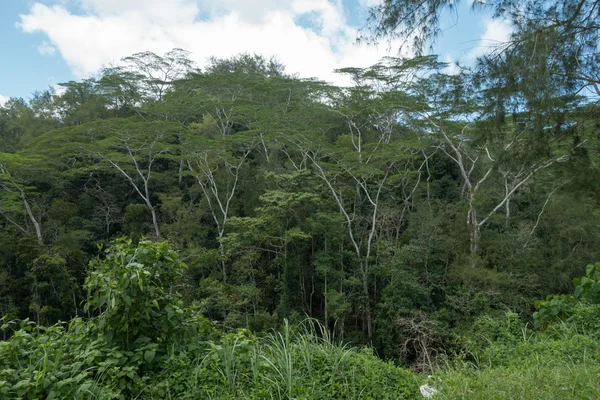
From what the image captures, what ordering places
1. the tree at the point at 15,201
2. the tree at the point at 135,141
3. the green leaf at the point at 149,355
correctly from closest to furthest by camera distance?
the green leaf at the point at 149,355
the tree at the point at 15,201
the tree at the point at 135,141

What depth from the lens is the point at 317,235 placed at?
1064 centimetres

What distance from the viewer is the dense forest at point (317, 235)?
188 cm

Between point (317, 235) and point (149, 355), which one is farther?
point (317, 235)

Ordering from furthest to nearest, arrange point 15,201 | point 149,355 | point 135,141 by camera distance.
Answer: point 135,141, point 15,201, point 149,355

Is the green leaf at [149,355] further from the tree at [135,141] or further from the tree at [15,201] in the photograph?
the tree at [15,201]

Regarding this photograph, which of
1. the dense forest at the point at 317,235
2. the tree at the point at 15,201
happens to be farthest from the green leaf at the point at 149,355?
the tree at the point at 15,201

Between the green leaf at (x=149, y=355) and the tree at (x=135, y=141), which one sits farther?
the tree at (x=135, y=141)

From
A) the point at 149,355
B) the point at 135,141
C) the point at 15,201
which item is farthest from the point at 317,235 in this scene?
the point at 15,201

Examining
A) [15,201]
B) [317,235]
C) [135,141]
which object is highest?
[135,141]

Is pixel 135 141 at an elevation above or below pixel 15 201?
above

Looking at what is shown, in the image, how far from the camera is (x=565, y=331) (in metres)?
3.13

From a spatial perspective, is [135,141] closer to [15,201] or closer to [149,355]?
[15,201]

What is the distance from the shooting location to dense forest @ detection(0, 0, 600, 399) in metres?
1.88

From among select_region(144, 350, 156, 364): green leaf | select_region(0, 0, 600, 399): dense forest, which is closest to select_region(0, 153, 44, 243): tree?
select_region(0, 0, 600, 399): dense forest
